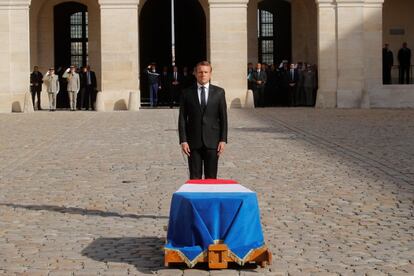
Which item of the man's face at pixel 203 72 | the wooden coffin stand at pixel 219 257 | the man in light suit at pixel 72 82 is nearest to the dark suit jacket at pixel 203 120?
the man's face at pixel 203 72

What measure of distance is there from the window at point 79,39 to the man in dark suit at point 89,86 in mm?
3679

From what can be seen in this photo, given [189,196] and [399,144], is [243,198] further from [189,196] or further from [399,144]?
[399,144]

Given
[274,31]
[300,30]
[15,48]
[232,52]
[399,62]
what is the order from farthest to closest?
[274,31]
[300,30]
[399,62]
[232,52]
[15,48]

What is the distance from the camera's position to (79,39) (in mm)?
43719

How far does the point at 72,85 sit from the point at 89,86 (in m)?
1.21

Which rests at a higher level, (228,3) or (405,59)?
(228,3)

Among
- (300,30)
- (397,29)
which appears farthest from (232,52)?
(397,29)

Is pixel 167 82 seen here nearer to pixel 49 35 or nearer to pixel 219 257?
pixel 49 35

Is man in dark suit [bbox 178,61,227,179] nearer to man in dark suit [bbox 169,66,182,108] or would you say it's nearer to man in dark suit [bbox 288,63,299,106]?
man in dark suit [bbox 169,66,182,108]

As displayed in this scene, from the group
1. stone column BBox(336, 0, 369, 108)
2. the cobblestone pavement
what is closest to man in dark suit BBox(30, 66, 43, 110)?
stone column BBox(336, 0, 369, 108)

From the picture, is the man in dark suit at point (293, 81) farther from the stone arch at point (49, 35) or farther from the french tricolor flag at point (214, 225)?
the french tricolor flag at point (214, 225)

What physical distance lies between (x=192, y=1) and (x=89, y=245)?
3492cm

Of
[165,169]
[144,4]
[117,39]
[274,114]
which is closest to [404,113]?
[274,114]

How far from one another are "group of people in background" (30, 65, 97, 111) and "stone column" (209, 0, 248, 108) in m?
4.87
